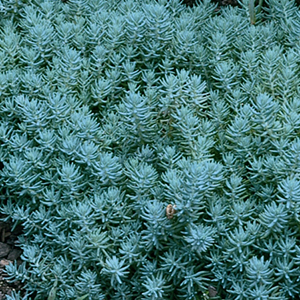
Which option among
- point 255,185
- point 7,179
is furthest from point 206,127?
point 7,179

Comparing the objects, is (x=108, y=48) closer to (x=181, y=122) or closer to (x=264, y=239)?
(x=181, y=122)

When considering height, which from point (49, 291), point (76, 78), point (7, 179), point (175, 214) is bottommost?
point (49, 291)

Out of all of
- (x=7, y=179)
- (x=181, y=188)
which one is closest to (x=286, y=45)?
(x=181, y=188)

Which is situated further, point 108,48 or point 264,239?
point 108,48

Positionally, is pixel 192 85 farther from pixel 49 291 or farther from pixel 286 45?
pixel 49 291

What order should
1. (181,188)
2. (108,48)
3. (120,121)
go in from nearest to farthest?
(181,188), (120,121), (108,48)

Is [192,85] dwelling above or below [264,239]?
above

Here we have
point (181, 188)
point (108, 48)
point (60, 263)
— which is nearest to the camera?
point (181, 188)
